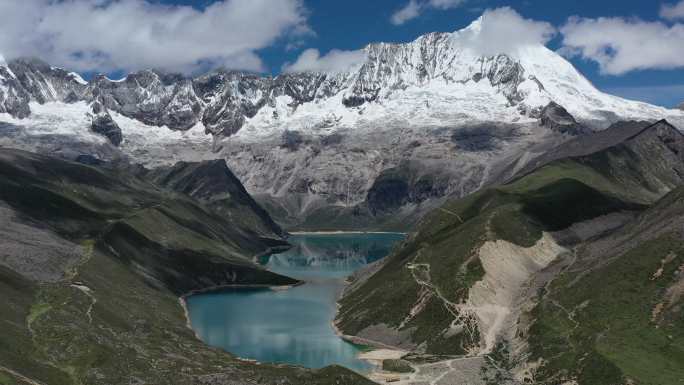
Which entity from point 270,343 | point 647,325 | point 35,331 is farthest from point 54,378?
point 647,325

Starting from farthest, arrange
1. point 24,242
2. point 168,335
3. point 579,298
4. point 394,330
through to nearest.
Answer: point 24,242 → point 394,330 → point 168,335 → point 579,298

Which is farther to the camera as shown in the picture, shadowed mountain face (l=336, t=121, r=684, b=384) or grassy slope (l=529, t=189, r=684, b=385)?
shadowed mountain face (l=336, t=121, r=684, b=384)

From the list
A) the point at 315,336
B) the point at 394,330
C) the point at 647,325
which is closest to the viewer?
the point at 647,325

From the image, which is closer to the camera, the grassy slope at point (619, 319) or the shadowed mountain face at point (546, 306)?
→ the grassy slope at point (619, 319)

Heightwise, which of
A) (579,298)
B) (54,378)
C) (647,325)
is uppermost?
(579,298)

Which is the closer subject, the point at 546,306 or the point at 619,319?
the point at 619,319

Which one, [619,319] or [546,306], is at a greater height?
[546,306]

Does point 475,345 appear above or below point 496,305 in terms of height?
below

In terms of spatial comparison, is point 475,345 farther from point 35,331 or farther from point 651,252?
point 35,331

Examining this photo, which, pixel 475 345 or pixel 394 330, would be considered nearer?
pixel 475 345

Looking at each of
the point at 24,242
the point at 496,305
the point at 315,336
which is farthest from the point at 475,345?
the point at 24,242
